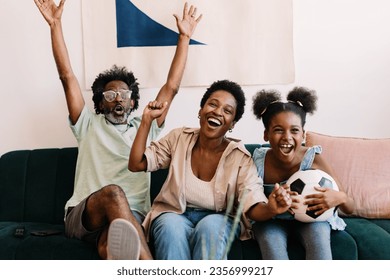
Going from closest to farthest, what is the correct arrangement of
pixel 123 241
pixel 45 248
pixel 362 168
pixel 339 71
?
pixel 123 241
pixel 45 248
pixel 362 168
pixel 339 71

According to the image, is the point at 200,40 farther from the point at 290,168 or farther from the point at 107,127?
the point at 290,168

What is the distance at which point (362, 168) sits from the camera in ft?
7.93

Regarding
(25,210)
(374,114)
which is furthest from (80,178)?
(374,114)

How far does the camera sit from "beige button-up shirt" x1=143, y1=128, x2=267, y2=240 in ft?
6.77

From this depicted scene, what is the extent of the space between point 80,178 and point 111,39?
902 millimetres

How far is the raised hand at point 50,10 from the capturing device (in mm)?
2468

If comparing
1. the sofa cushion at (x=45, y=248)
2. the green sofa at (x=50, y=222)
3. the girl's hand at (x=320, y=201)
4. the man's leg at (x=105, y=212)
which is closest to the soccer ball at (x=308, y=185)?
the girl's hand at (x=320, y=201)

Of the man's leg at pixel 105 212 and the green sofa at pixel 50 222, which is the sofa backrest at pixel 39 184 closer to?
the green sofa at pixel 50 222

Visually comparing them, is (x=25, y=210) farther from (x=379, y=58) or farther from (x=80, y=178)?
(x=379, y=58)

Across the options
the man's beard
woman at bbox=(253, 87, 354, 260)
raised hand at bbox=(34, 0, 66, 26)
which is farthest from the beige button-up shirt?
raised hand at bbox=(34, 0, 66, 26)

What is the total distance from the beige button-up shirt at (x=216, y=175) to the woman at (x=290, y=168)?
101 mm

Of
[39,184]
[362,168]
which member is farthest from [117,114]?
[362,168]

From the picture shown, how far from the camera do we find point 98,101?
262cm

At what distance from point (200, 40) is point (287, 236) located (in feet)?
4.32
